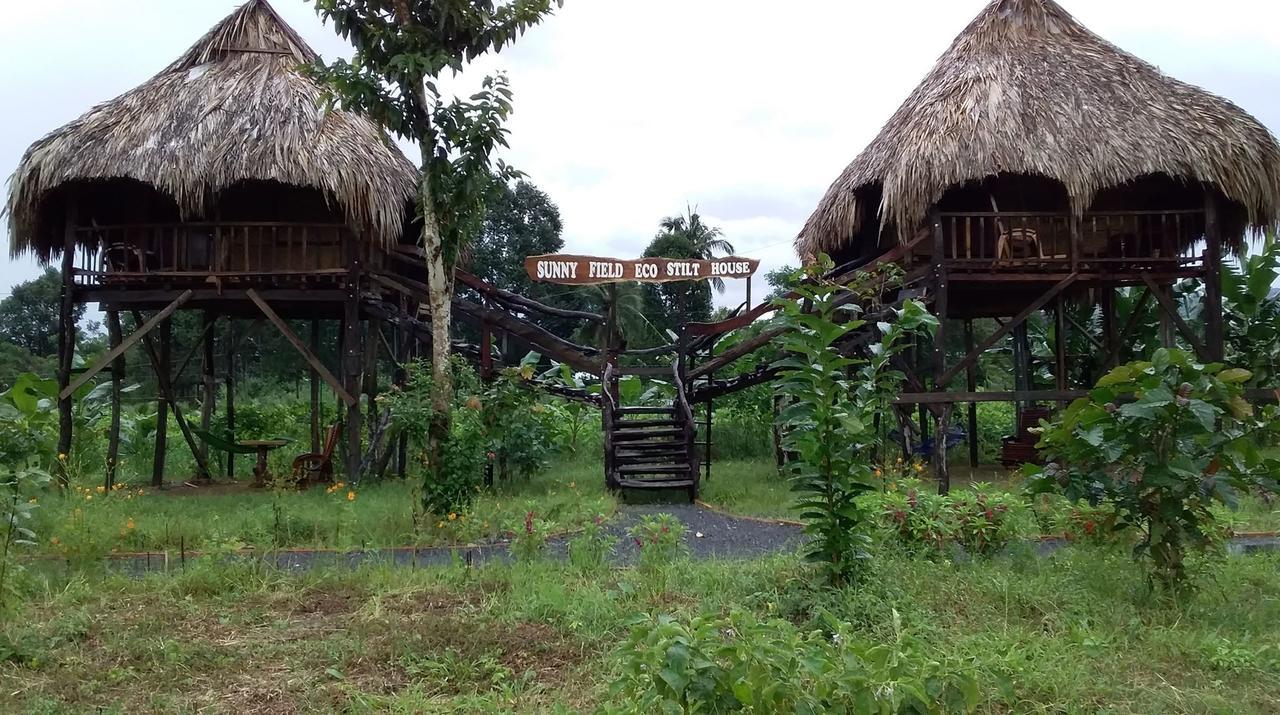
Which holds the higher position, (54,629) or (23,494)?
(23,494)

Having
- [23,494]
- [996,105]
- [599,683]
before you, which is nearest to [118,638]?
[23,494]

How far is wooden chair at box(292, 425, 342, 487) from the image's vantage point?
10.4m

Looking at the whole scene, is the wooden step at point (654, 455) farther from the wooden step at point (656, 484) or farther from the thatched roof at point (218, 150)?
the thatched roof at point (218, 150)

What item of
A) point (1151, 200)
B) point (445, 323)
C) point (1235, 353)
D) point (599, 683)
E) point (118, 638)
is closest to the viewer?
point (599, 683)

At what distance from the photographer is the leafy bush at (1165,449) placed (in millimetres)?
4016

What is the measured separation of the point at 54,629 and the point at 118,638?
0.35m

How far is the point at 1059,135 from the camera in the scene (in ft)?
33.4

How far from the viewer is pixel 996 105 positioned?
1047 centimetres

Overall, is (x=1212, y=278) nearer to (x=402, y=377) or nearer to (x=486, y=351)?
(x=486, y=351)

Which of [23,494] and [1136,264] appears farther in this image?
[1136,264]

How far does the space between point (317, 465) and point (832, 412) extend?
803 cm

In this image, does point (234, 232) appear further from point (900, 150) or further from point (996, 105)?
point (996, 105)

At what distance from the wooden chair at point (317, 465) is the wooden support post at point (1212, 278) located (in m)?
10.1

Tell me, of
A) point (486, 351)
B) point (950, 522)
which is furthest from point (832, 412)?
point (486, 351)
